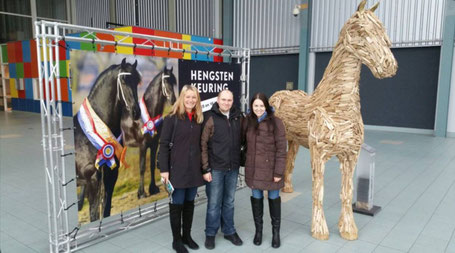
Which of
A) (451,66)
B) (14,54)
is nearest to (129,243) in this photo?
(451,66)

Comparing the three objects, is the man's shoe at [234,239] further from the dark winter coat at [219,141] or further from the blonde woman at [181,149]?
the dark winter coat at [219,141]

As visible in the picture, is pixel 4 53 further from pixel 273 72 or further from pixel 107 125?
pixel 107 125

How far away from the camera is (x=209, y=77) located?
14.6 feet

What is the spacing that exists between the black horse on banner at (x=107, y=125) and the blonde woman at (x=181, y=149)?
0.67 m

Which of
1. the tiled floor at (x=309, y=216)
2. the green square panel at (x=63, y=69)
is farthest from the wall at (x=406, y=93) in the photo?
the green square panel at (x=63, y=69)

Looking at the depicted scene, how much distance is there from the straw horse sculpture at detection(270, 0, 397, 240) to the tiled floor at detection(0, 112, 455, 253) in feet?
1.09

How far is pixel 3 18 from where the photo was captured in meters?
18.5

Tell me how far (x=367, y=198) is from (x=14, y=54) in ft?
58.8

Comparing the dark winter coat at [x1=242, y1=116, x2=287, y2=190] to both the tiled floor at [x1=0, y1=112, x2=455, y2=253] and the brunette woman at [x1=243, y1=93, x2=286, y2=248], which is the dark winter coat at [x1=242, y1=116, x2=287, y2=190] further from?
the tiled floor at [x1=0, y1=112, x2=455, y2=253]

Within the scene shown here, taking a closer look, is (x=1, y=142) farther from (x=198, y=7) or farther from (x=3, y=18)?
(x=3, y=18)

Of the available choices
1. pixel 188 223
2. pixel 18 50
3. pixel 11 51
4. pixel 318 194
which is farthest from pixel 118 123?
pixel 11 51

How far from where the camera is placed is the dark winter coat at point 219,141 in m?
3.16

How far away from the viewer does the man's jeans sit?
10.7 ft

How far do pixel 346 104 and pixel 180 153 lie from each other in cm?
168
